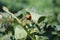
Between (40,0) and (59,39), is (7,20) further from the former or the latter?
(40,0)

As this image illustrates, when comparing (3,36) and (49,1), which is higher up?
(3,36)

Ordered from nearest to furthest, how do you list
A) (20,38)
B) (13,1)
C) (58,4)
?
(20,38) < (58,4) < (13,1)

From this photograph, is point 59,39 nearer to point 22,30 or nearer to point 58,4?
point 22,30

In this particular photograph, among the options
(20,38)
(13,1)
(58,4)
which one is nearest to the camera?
(20,38)

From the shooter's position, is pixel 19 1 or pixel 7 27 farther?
pixel 19 1

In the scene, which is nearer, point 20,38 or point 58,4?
point 20,38

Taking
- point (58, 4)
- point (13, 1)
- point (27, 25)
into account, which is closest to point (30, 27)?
point (27, 25)

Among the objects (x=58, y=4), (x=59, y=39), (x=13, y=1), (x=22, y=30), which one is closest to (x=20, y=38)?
(x=22, y=30)

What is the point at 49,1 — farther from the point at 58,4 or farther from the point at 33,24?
the point at 33,24

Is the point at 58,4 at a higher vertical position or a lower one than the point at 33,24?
lower
